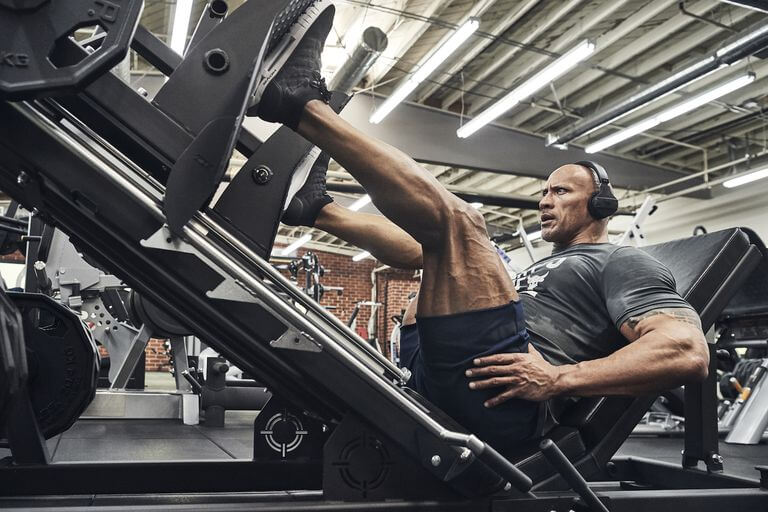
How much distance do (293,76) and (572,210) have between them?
108 cm

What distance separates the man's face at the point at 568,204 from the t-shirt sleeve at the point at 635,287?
279 mm

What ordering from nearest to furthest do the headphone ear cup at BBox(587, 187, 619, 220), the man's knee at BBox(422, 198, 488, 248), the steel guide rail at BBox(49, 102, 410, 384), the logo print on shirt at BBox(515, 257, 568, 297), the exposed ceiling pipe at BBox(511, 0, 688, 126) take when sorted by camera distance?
the steel guide rail at BBox(49, 102, 410, 384) < the man's knee at BBox(422, 198, 488, 248) < the logo print on shirt at BBox(515, 257, 568, 297) < the headphone ear cup at BBox(587, 187, 619, 220) < the exposed ceiling pipe at BBox(511, 0, 688, 126)

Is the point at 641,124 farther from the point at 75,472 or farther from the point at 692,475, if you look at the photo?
the point at 75,472

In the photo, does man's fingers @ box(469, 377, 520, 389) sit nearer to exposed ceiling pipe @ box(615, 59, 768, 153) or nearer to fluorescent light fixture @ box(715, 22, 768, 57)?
fluorescent light fixture @ box(715, 22, 768, 57)

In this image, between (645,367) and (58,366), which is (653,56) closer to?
(645,367)

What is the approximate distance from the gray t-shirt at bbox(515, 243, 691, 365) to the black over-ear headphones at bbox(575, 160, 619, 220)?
0.17 metres

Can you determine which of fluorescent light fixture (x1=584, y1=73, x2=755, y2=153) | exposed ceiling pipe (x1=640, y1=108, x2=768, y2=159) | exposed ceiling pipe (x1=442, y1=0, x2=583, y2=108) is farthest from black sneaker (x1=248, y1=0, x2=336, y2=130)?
exposed ceiling pipe (x1=640, y1=108, x2=768, y2=159)

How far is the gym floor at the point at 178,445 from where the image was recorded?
2363 mm

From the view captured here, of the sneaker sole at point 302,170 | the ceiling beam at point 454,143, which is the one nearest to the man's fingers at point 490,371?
the sneaker sole at point 302,170

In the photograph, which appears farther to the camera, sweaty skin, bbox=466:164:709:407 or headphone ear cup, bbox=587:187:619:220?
headphone ear cup, bbox=587:187:619:220

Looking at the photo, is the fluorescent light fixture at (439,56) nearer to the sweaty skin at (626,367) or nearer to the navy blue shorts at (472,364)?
the sweaty skin at (626,367)

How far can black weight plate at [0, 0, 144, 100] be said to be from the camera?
1.10 m

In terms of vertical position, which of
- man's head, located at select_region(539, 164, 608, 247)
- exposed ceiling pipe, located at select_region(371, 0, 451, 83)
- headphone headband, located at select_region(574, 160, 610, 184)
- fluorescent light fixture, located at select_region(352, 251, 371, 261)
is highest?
exposed ceiling pipe, located at select_region(371, 0, 451, 83)

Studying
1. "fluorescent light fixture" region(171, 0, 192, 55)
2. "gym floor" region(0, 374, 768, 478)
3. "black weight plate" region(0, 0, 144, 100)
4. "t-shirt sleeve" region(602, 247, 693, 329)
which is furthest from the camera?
"fluorescent light fixture" region(171, 0, 192, 55)
